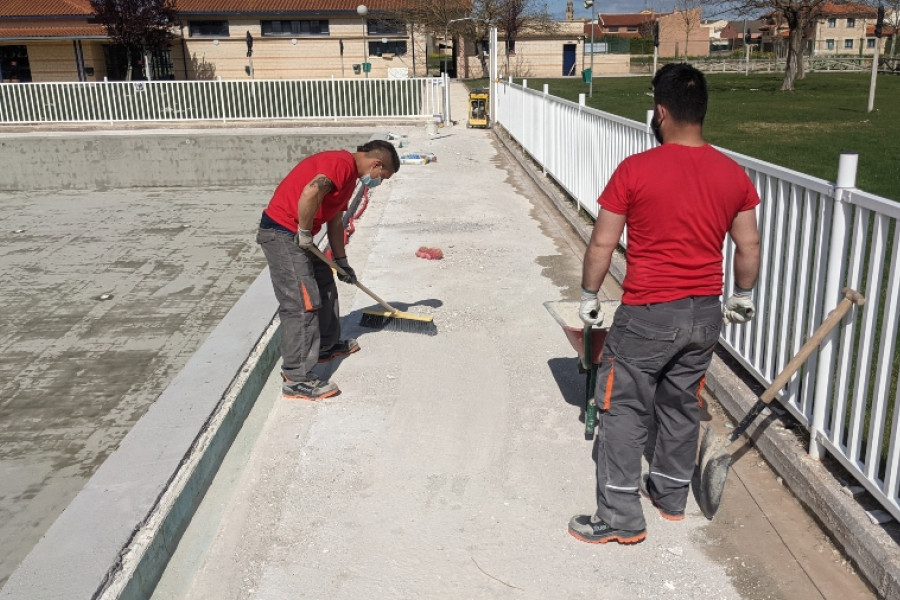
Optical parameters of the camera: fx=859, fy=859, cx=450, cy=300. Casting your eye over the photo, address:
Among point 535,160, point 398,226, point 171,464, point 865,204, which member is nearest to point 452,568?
point 171,464

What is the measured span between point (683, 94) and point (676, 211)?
0.44m

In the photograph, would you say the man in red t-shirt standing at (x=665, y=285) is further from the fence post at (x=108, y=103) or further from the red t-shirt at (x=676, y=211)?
the fence post at (x=108, y=103)

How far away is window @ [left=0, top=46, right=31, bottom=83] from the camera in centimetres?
4509

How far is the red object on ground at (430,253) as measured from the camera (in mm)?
8422

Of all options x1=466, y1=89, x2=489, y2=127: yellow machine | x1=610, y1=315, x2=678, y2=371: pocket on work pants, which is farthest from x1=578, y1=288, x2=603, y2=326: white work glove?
x1=466, y1=89, x2=489, y2=127: yellow machine

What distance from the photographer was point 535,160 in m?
15.1

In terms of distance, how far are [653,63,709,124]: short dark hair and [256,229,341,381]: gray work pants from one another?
8.01 ft

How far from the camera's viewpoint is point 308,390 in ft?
16.6

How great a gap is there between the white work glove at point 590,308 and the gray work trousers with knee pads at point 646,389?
87 mm

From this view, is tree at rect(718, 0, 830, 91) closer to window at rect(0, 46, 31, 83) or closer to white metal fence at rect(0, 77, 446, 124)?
white metal fence at rect(0, 77, 446, 124)

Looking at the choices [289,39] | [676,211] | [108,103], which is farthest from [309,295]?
[289,39]

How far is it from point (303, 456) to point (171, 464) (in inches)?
29.9

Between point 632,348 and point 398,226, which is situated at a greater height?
point 632,348

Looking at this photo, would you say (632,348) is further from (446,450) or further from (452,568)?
(446,450)
